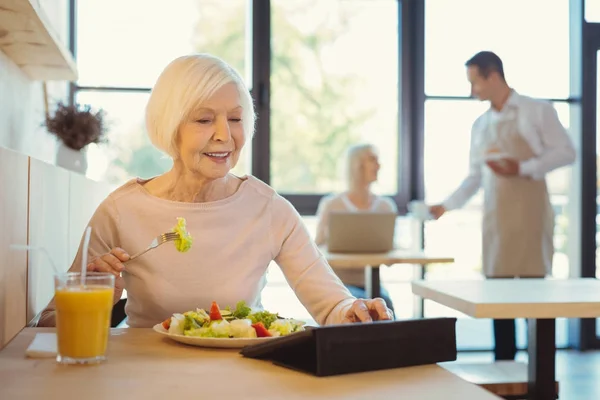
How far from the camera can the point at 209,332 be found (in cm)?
129

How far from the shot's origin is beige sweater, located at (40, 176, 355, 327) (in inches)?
67.4

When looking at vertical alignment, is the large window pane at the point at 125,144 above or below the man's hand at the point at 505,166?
above

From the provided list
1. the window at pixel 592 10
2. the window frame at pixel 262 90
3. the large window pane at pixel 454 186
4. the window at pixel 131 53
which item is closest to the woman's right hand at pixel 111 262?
the window at pixel 131 53

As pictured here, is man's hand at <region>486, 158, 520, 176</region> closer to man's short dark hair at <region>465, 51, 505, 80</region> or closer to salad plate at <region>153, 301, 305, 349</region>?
man's short dark hair at <region>465, 51, 505, 80</region>

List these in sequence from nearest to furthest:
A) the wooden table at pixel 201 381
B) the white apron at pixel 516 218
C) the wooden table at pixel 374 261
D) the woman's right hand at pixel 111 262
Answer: the wooden table at pixel 201 381
the woman's right hand at pixel 111 262
the wooden table at pixel 374 261
the white apron at pixel 516 218

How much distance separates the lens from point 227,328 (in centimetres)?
130

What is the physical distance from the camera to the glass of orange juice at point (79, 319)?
114cm

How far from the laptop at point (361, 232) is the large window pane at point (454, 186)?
1379mm

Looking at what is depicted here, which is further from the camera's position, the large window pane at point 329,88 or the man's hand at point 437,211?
the large window pane at point 329,88

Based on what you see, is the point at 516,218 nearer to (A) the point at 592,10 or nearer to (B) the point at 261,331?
(A) the point at 592,10

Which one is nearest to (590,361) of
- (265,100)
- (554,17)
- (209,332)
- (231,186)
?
(554,17)

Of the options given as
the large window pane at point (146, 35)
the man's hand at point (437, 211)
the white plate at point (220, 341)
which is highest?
the large window pane at point (146, 35)

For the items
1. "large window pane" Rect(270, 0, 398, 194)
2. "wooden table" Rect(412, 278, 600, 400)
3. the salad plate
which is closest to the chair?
"wooden table" Rect(412, 278, 600, 400)

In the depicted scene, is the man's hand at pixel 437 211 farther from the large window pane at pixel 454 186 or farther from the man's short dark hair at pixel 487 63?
the man's short dark hair at pixel 487 63
